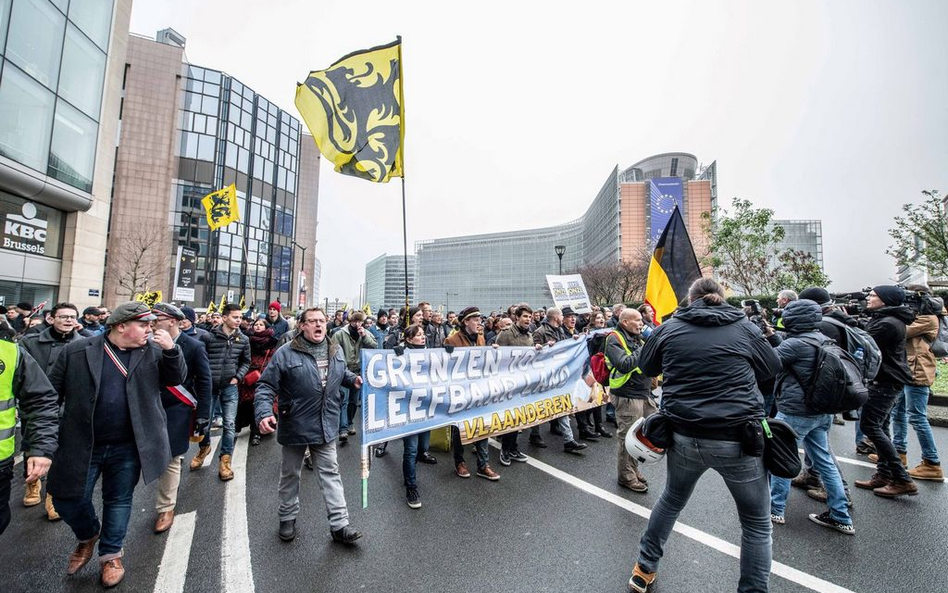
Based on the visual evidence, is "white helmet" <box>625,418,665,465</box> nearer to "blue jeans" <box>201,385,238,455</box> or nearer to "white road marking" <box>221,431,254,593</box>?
"white road marking" <box>221,431,254,593</box>

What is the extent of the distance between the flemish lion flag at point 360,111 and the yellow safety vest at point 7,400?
4.24 meters

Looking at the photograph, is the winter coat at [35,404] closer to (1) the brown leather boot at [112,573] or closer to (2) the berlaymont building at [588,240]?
(1) the brown leather boot at [112,573]

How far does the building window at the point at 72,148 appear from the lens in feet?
44.7

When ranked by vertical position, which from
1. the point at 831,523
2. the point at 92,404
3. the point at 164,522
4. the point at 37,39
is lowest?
the point at 164,522

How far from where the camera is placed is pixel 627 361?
3934 mm

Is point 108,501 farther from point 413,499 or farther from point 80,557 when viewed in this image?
point 413,499

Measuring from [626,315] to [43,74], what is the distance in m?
19.6

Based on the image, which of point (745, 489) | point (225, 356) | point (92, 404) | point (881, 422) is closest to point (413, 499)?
point (92, 404)

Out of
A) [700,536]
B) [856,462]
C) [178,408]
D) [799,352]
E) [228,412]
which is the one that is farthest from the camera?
[228,412]

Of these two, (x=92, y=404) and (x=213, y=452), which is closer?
(x=92, y=404)

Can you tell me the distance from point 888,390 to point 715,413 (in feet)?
12.0

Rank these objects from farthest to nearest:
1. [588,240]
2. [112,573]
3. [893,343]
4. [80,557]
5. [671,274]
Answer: [588,240] → [671,274] → [893,343] → [80,557] → [112,573]

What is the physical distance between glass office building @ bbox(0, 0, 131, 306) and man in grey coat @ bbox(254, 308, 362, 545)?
15.0 m

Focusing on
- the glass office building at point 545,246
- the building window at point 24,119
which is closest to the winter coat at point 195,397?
the building window at point 24,119
